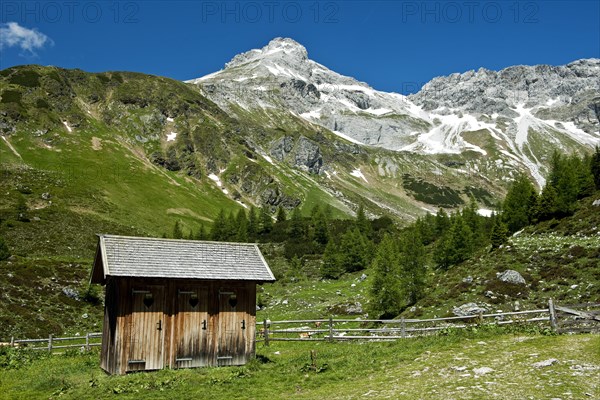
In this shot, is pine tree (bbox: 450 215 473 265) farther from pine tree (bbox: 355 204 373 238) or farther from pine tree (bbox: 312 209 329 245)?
pine tree (bbox: 312 209 329 245)

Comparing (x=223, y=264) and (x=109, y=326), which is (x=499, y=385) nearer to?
(x=223, y=264)

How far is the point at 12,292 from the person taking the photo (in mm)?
49406

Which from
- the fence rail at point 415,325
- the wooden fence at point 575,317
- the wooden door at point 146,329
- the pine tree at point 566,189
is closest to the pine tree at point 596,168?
the pine tree at point 566,189

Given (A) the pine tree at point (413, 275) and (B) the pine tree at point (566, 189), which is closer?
(A) the pine tree at point (413, 275)

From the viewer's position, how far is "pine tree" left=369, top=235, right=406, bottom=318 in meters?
43.4

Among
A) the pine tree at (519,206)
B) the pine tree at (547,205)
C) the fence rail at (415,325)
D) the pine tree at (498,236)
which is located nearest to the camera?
the fence rail at (415,325)

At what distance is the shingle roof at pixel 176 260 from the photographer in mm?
25766

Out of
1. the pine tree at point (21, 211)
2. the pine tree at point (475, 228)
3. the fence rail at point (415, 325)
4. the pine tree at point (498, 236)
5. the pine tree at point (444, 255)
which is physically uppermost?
the pine tree at point (21, 211)

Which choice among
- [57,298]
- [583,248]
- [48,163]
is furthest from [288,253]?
[48,163]

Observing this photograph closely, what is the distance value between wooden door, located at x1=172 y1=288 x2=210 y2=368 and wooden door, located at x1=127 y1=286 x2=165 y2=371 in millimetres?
869

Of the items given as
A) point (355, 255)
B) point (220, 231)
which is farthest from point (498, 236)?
point (220, 231)

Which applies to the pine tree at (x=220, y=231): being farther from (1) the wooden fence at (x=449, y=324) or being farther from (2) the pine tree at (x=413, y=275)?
(2) the pine tree at (x=413, y=275)

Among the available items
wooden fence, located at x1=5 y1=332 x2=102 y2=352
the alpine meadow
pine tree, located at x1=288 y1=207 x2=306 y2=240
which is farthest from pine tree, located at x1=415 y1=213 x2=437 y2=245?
wooden fence, located at x1=5 y1=332 x2=102 y2=352

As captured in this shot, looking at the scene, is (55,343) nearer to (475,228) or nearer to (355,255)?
(355,255)
